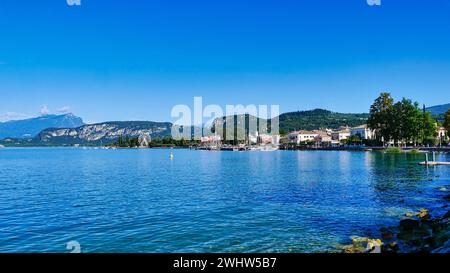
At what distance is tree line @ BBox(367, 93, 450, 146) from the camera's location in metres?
103

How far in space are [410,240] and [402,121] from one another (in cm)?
10268

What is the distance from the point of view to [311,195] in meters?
27.0

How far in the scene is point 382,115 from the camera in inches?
4328

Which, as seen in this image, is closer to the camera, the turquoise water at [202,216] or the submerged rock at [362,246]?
the submerged rock at [362,246]

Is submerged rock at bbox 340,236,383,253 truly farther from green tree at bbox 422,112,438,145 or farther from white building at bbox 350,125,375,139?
white building at bbox 350,125,375,139

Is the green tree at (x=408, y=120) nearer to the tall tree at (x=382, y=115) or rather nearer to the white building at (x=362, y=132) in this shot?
the tall tree at (x=382, y=115)

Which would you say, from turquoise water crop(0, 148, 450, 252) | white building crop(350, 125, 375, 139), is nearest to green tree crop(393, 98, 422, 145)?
white building crop(350, 125, 375, 139)

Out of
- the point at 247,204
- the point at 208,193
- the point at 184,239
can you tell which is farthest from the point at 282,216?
the point at 208,193

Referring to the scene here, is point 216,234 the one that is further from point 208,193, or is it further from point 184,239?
point 208,193

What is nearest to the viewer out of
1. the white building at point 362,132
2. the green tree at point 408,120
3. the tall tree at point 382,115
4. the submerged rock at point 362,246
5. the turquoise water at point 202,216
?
the submerged rock at point 362,246

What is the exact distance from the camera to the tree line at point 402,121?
10294 centimetres

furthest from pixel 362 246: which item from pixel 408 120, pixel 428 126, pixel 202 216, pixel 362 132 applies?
pixel 362 132

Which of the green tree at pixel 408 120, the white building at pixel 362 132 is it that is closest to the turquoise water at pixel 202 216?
the green tree at pixel 408 120

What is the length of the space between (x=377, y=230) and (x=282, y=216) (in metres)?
4.84
